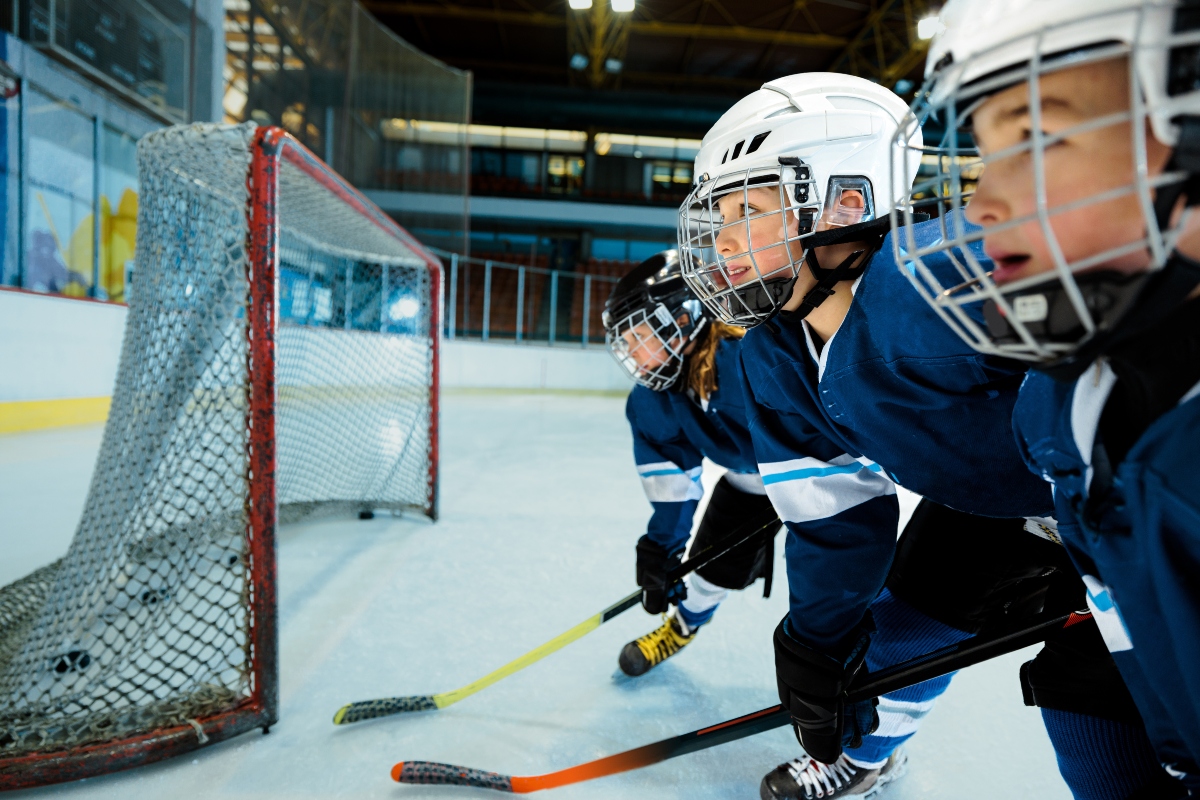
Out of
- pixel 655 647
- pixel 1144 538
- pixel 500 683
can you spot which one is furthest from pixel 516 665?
pixel 1144 538

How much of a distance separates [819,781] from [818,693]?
0.82 ft

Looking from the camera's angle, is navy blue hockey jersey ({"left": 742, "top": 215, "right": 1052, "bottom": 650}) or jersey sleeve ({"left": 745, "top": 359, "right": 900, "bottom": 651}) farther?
jersey sleeve ({"left": 745, "top": 359, "right": 900, "bottom": 651})

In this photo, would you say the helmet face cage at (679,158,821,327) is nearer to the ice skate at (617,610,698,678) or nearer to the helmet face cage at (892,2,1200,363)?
the helmet face cage at (892,2,1200,363)

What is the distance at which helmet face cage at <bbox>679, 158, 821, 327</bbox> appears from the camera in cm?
82

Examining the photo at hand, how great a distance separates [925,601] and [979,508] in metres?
0.26

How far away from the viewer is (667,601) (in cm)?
137

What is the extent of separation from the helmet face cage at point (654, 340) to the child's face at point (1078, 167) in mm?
936

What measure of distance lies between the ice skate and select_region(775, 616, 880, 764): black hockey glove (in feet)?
1.58

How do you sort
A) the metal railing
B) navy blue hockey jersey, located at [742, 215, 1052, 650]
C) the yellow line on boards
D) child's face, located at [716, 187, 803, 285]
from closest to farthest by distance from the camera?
navy blue hockey jersey, located at [742, 215, 1052, 650]
child's face, located at [716, 187, 803, 285]
the yellow line on boards
the metal railing

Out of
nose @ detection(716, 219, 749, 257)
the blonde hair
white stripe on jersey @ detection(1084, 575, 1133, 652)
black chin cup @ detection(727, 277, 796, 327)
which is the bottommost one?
white stripe on jersey @ detection(1084, 575, 1133, 652)

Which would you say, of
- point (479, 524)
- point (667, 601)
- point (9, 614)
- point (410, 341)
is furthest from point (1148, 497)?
point (410, 341)

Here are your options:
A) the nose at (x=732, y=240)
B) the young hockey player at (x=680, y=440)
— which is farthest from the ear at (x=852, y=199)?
the young hockey player at (x=680, y=440)

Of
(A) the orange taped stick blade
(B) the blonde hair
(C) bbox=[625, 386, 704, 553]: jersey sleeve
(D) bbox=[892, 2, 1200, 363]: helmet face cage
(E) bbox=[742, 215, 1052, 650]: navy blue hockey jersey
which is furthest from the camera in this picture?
(C) bbox=[625, 386, 704, 553]: jersey sleeve

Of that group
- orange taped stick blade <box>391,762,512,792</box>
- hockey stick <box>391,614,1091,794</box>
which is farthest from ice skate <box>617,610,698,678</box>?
orange taped stick blade <box>391,762,512,792</box>
